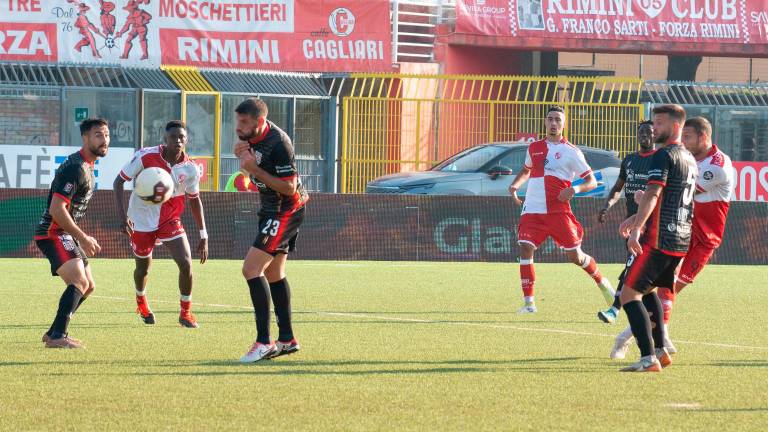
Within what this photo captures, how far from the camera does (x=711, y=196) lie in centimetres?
1099

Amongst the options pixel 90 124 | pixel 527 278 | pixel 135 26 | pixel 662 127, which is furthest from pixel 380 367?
pixel 135 26

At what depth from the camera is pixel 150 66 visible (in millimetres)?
28531

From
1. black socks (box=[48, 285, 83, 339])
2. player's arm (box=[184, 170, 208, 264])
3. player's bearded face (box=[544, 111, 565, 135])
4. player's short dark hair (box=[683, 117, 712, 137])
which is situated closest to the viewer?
black socks (box=[48, 285, 83, 339])

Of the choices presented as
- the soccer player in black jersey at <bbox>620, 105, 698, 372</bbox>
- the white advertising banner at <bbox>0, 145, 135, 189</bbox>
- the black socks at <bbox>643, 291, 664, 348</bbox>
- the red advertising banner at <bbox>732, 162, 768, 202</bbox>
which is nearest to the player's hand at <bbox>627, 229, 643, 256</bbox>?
A: the soccer player in black jersey at <bbox>620, 105, 698, 372</bbox>

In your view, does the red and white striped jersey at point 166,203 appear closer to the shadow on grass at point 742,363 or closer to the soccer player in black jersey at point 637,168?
the soccer player in black jersey at point 637,168

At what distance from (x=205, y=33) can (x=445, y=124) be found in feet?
17.8

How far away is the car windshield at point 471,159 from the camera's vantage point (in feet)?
77.6

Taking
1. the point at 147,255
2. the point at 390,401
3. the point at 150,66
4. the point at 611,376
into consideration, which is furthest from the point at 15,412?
the point at 150,66

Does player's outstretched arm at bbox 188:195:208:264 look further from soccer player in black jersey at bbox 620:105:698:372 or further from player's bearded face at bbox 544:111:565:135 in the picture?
soccer player in black jersey at bbox 620:105:698:372

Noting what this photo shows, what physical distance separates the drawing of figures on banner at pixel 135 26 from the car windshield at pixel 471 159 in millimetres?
7934

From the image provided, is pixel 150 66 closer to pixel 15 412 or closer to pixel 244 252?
pixel 244 252

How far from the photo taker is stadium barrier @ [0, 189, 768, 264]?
68.2ft

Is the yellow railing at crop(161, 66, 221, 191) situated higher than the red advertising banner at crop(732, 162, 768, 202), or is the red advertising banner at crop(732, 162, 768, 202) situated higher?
the yellow railing at crop(161, 66, 221, 191)

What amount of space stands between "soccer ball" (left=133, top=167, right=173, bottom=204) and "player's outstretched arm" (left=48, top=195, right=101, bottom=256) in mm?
1868
